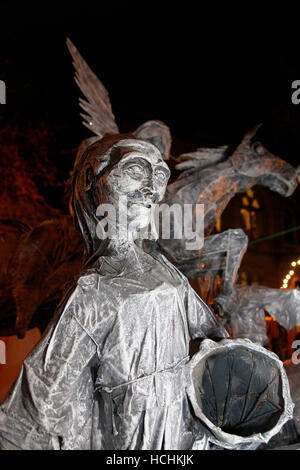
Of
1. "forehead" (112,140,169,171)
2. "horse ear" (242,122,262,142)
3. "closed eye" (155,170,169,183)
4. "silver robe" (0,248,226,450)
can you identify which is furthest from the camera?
"horse ear" (242,122,262,142)

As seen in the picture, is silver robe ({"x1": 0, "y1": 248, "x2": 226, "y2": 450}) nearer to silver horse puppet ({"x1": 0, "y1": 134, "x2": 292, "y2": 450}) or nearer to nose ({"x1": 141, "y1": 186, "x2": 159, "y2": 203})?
silver horse puppet ({"x1": 0, "y1": 134, "x2": 292, "y2": 450})

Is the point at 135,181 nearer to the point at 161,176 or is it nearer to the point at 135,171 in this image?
the point at 135,171

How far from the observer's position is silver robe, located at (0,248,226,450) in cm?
170

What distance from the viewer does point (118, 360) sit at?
182 cm

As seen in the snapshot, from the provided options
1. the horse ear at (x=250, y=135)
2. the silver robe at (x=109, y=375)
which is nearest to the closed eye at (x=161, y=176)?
the silver robe at (x=109, y=375)

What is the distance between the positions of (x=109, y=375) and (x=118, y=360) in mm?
74

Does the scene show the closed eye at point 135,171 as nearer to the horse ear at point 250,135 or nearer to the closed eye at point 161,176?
the closed eye at point 161,176

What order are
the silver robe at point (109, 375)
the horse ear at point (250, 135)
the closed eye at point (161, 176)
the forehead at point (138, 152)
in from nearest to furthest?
the silver robe at point (109, 375) → the forehead at point (138, 152) → the closed eye at point (161, 176) → the horse ear at point (250, 135)

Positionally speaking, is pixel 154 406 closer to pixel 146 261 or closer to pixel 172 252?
pixel 146 261

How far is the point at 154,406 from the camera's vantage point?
1.80 metres

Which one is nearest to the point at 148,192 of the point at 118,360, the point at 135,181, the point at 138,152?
the point at 135,181

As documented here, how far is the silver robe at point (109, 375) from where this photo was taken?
1702mm

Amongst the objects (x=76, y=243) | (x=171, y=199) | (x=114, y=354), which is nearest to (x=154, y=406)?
(x=114, y=354)

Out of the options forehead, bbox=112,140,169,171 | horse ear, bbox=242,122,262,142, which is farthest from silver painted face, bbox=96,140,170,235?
horse ear, bbox=242,122,262,142
